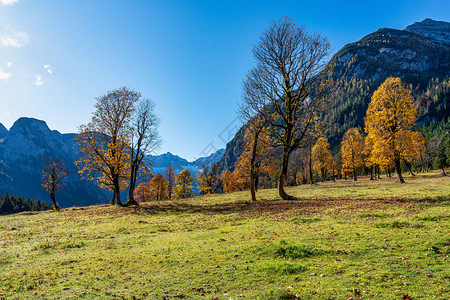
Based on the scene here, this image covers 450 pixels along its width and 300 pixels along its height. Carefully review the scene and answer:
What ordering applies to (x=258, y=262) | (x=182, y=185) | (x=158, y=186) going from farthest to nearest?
(x=158, y=186)
(x=182, y=185)
(x=258, y=262)

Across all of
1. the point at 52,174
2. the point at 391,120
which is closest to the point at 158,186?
the point at 52,174

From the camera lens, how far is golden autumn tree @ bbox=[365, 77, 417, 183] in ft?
124

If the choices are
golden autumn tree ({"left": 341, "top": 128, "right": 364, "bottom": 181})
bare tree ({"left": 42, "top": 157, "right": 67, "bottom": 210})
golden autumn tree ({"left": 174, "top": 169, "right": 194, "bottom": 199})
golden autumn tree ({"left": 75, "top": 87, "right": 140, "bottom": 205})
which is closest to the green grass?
golden autumn tree ({"left": 75, "top": 87, "right": 140, "bottom": 205})

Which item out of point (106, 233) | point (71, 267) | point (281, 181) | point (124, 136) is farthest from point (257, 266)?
point (124, 136)

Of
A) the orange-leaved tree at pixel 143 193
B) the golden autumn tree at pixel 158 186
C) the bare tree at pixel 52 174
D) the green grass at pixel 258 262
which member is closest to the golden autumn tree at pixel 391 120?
the green grass at pixel 258 262

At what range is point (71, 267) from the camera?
34.6 feet

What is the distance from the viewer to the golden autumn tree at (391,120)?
3775 cm

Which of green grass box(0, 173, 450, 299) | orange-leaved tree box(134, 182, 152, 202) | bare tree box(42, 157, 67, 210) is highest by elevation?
bare tree box(42, 157, 67, 210)

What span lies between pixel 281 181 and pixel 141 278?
23.1 metres

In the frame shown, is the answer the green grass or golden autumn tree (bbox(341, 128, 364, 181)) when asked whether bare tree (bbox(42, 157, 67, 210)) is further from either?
golden autumn tree (bbox(341, 128, 364, 181))

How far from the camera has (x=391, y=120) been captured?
3866 cm

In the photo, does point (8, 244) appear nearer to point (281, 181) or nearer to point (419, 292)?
point (419, 292)

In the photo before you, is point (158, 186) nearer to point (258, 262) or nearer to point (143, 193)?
point (143, 193)

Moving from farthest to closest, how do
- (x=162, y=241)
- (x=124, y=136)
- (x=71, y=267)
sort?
(x=124, y=136)
(x=162, y=241)
(x=71, y=267)
